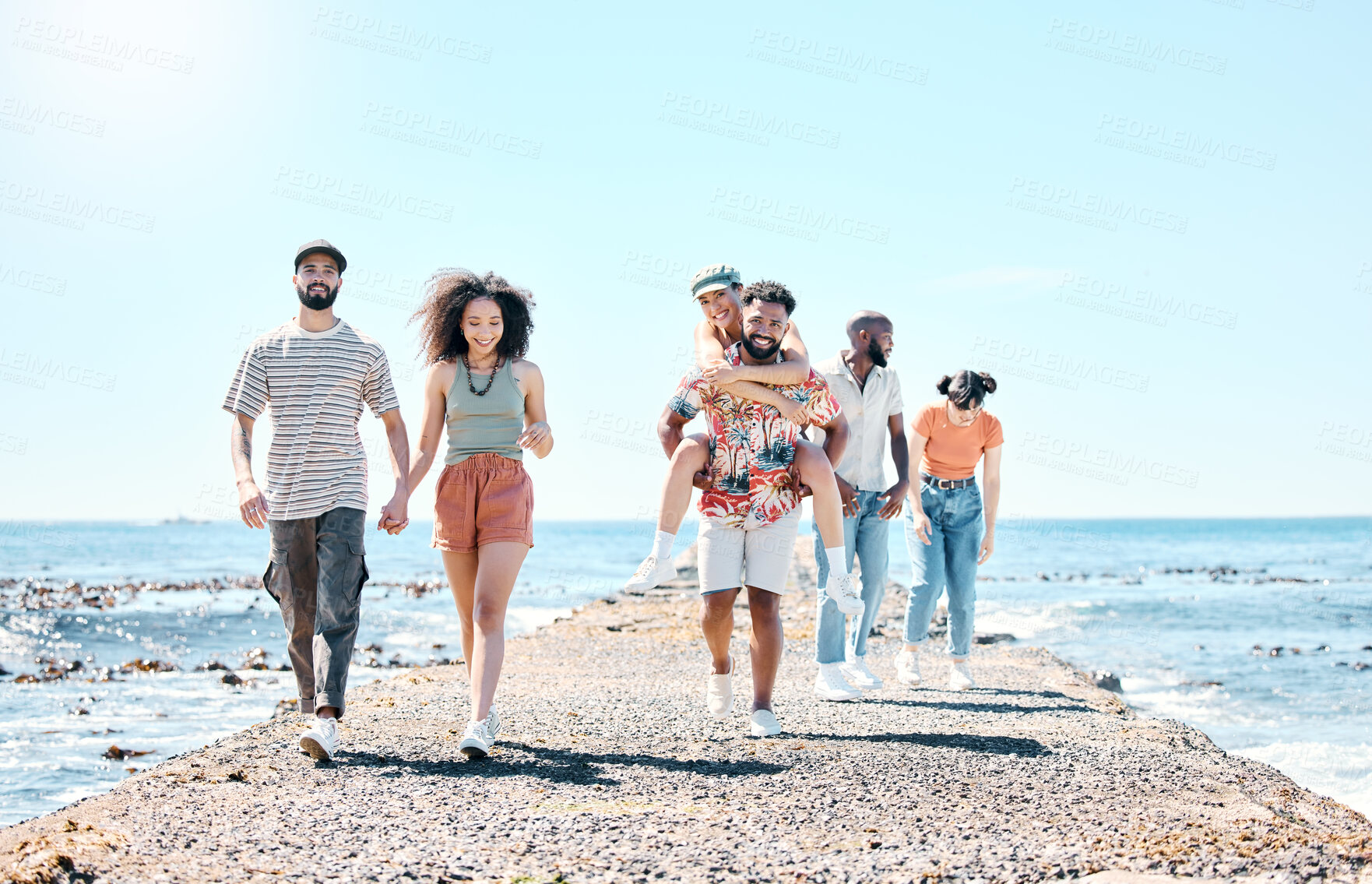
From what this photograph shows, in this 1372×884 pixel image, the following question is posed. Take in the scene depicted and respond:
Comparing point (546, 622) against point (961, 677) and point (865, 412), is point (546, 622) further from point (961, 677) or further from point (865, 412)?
point (865, 412)

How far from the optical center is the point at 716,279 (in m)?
5.54

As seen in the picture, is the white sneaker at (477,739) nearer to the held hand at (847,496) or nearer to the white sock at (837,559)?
the white sock at (837,559)

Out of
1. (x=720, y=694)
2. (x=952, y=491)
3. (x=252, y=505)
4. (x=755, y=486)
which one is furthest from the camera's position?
(x=952, y=491)

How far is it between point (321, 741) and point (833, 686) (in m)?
3.51

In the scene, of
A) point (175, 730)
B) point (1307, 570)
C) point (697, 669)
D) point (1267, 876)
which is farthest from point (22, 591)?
point (1307, 570)

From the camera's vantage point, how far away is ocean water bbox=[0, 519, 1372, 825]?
912 centimetres

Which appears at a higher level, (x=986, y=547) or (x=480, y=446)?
(x=480, y=446)

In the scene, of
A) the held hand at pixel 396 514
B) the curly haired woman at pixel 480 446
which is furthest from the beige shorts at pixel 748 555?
the held hand at pixel 396 514

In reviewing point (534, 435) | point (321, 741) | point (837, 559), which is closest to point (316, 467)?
point (534, 435)

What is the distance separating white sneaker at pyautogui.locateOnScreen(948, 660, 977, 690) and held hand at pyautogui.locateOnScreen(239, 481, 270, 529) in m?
5.49

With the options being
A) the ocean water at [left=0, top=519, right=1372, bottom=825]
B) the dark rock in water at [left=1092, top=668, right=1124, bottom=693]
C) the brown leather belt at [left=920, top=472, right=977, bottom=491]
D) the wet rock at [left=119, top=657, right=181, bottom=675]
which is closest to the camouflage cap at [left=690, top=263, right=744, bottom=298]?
the brown leather belt at [left=920, top=472, right=977, bottom=491]

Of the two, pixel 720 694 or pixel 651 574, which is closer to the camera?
pixel 651 574

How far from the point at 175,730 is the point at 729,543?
718cm

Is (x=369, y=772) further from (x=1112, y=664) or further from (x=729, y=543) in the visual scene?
(x=1112, y=664)
